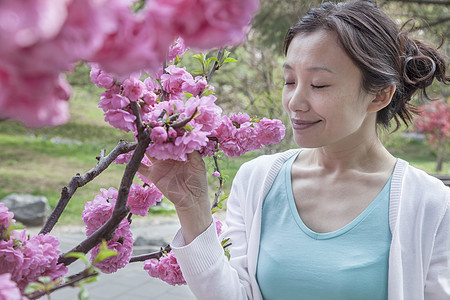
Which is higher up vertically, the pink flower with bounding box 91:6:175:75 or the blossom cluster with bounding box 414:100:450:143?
the blossom cluster with bounding box 414:100:450:143

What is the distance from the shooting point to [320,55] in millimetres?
1258

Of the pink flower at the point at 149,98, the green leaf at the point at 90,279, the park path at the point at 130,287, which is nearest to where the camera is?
the green leaf at the point at 90,279

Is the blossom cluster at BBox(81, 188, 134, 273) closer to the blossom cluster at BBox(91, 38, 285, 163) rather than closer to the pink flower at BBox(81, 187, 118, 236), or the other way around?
the pink flower at BBox(81, 187, 118, 236)

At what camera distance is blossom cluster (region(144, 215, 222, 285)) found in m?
1.06

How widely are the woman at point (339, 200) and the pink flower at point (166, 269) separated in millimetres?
22

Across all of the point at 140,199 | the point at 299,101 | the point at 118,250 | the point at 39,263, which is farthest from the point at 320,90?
the point at 39,263

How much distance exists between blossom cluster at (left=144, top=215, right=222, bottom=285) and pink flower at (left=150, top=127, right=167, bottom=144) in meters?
0.41

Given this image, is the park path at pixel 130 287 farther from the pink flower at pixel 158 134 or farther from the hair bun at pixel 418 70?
the pink flower at pixel 158 134

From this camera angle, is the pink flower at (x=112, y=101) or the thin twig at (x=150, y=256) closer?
the pink flower at (x=112, y=101)

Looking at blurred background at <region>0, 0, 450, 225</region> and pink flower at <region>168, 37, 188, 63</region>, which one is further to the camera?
Answer: blurred background at <region>0, 0, 450, 225</region>

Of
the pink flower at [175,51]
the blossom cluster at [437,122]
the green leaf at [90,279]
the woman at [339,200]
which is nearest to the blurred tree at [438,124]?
the blossom cluster at [437,122]

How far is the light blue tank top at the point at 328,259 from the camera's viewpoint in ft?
4.21

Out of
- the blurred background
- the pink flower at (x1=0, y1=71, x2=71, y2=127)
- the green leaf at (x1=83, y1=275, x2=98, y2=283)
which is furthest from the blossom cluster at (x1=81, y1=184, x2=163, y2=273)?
the blurred background

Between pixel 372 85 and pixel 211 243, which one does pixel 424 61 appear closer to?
pixel 372 85
